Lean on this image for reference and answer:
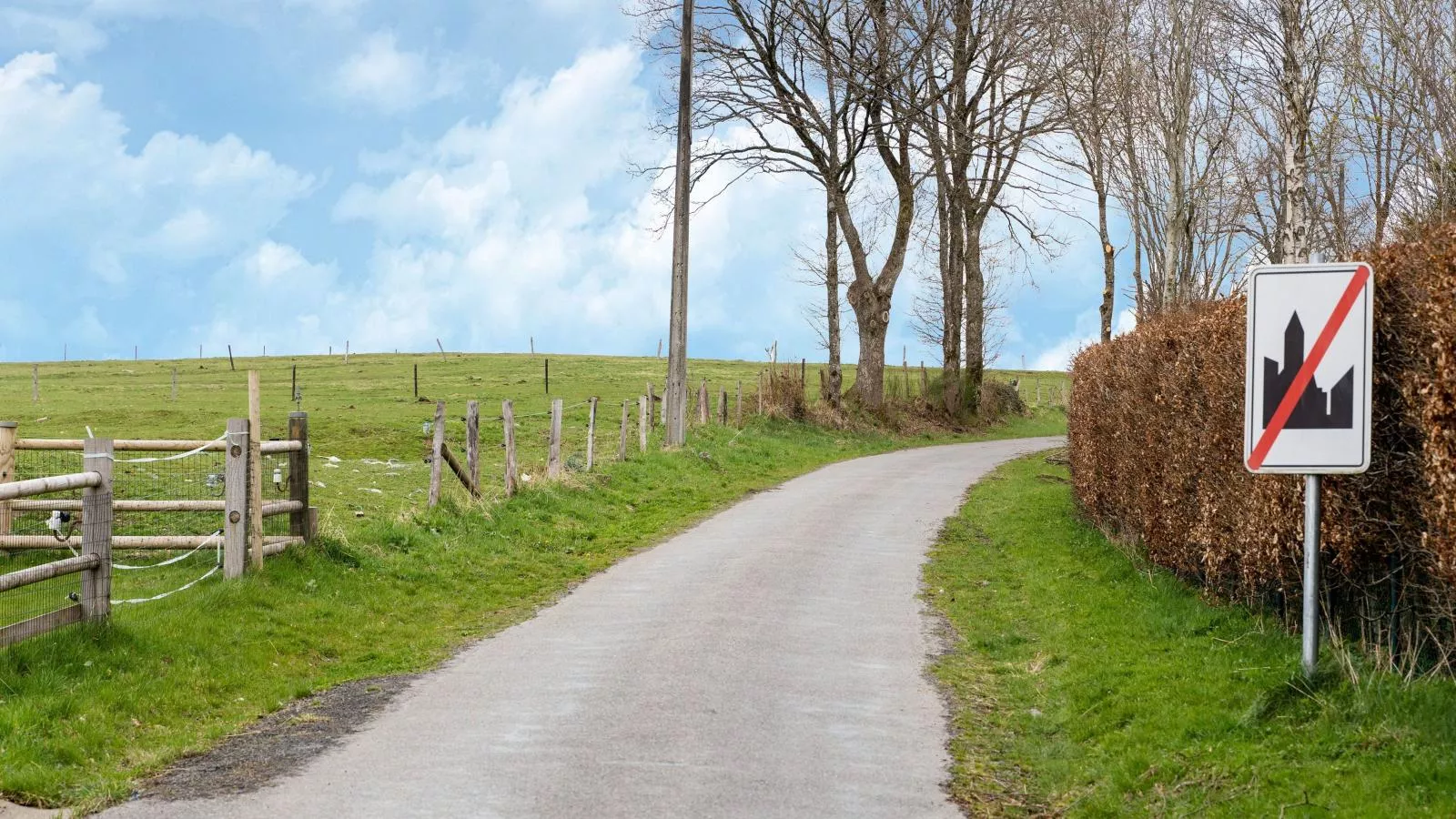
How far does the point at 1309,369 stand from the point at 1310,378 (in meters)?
0.05

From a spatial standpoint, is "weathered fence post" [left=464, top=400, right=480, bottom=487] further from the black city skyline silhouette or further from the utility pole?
the black city skyline silhouette

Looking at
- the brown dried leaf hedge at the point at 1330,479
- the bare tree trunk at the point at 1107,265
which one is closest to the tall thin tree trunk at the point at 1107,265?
the bare tree trunk at the point at 1107,265

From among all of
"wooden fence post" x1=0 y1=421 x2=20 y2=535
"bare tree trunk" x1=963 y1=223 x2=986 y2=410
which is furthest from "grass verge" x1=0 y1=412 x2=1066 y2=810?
"bare tree trunk" x1=963 y1=223 x2=986 y2=410

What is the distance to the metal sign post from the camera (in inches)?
285

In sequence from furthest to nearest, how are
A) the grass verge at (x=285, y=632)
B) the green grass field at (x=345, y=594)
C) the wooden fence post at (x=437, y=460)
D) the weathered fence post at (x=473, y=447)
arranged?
the weathered fence post at (x=473, y=447) → the wooden fence post at (x=437, y=460) → the green grass field at (x=345, y=594) → the grass verge at (x=285, y=632)

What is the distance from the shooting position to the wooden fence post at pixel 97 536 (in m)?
9.73

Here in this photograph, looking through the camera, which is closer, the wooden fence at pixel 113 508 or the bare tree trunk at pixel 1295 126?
the wooden fence at pixel 113 508

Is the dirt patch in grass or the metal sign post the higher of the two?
the metal sign post

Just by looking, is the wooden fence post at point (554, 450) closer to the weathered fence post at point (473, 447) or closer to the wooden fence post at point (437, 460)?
the weathered fence post at point (473, 447)

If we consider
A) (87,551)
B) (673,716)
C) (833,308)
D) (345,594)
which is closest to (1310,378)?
(673,716)

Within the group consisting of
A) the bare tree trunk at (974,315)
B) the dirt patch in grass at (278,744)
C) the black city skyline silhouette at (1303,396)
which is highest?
the bare tree trunk at (974,315)

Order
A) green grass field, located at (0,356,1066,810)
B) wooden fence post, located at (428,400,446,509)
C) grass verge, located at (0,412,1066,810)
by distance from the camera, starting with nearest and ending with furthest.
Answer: grass verge, located at (0,412,1066,810) → green grass field, located at (0,356,1066,810) → wooden fence post, located at (428,400,446,509)

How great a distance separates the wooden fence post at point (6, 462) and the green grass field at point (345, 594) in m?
0.64

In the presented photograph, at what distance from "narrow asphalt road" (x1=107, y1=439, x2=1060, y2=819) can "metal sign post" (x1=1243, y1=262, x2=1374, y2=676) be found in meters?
2.67
